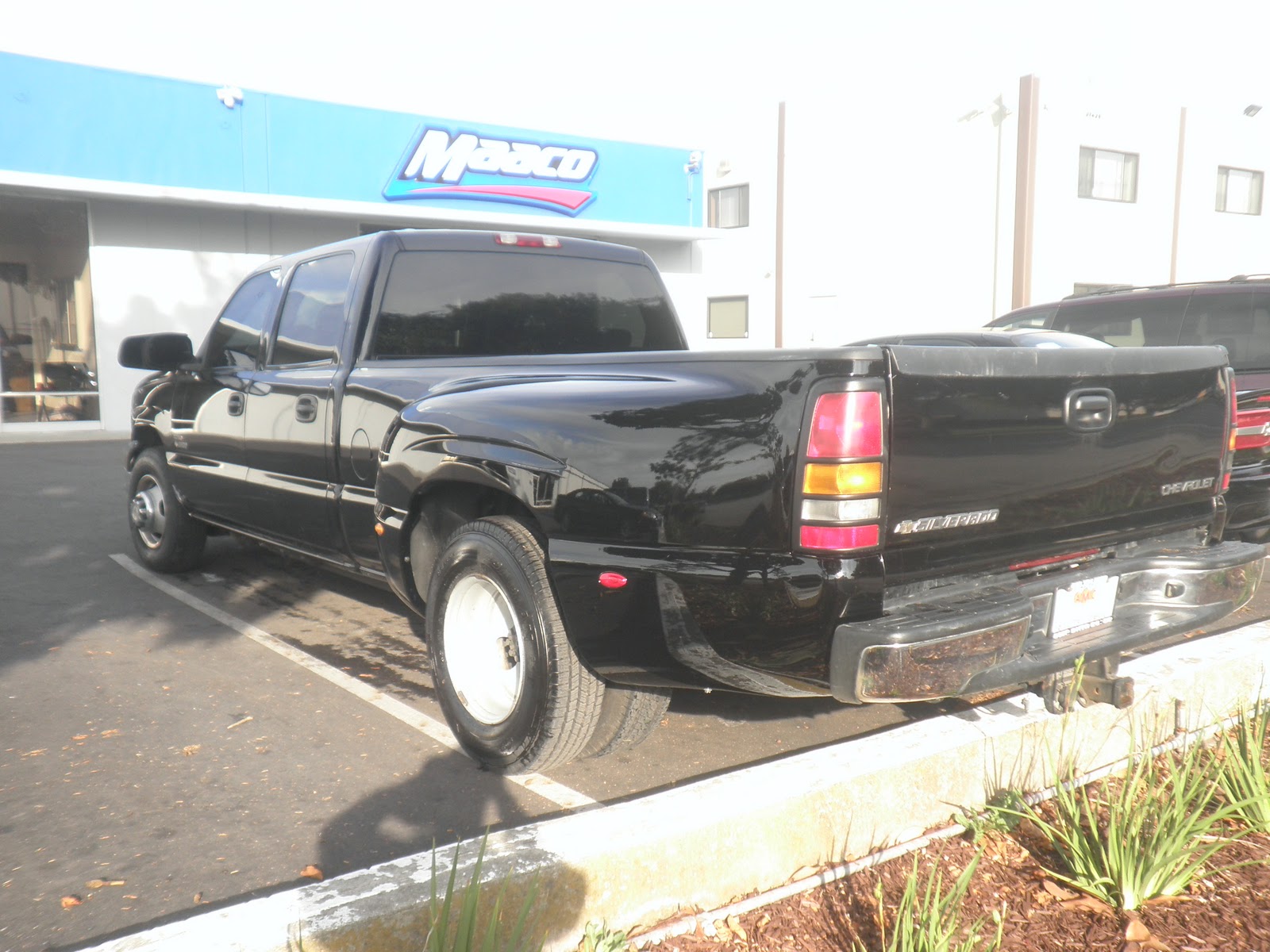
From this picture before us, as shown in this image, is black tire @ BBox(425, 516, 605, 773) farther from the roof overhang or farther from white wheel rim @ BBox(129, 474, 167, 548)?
the roof overhang

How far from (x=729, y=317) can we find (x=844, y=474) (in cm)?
2324

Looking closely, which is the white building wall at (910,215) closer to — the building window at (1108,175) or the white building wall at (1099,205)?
the white building wall at (1099,205)

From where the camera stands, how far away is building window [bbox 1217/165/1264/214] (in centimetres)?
2558

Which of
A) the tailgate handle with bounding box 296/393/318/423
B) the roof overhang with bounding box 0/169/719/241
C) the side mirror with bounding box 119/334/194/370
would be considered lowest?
the tailgate handle with bounding box 296/393/318/423

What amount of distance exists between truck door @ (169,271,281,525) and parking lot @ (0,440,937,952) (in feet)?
2.13

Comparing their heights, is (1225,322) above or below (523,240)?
below

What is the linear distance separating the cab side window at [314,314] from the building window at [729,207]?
841 inches

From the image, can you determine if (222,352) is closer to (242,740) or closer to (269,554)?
(269,554)

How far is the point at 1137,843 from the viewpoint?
247 centimetres

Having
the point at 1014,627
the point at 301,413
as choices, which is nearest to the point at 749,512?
the point at 1014,627

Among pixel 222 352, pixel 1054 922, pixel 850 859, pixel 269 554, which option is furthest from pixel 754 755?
pixel 269 554

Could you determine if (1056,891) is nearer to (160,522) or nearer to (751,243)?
(160,522)

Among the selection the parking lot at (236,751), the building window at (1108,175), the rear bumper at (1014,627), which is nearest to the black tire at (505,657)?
the parking lot at (236,751)

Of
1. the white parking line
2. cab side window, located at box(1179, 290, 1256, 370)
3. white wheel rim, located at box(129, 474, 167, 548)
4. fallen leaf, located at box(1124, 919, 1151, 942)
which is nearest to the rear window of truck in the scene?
the white parking line
